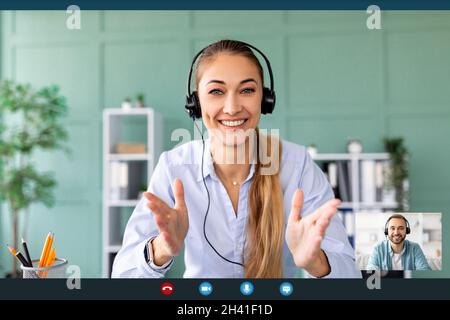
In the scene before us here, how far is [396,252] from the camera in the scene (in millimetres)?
432

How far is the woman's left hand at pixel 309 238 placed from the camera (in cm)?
44

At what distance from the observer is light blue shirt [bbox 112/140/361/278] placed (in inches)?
19.3

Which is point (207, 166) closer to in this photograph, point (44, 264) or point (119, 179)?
point (44, 264)

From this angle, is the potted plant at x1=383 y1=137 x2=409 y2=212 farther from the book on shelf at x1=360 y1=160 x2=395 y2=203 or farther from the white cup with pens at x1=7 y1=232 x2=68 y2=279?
the white cup with pens at x1=7 y1=232 x2=68 y2=279

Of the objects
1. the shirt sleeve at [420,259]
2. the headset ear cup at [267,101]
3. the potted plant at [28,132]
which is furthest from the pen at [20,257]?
the potted plant at [28,132]

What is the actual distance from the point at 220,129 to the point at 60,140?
1677 mm

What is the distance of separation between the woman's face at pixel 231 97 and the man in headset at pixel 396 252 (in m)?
0.20

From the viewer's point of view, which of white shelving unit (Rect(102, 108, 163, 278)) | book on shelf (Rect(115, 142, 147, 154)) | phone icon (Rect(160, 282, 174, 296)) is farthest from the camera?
book on shelf (Rect(115, 142, 147, 154))

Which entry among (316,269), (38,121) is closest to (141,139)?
(38,121)

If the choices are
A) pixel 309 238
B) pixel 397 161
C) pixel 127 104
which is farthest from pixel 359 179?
pixel 309 238

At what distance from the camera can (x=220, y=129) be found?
1.64ft

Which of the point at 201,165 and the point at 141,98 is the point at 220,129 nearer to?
the point at 201,165

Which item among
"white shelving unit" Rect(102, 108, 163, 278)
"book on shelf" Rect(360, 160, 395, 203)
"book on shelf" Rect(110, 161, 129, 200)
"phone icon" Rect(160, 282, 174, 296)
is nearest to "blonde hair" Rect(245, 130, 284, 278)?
"phone icon" Rect(160, 282, 174, 296)
